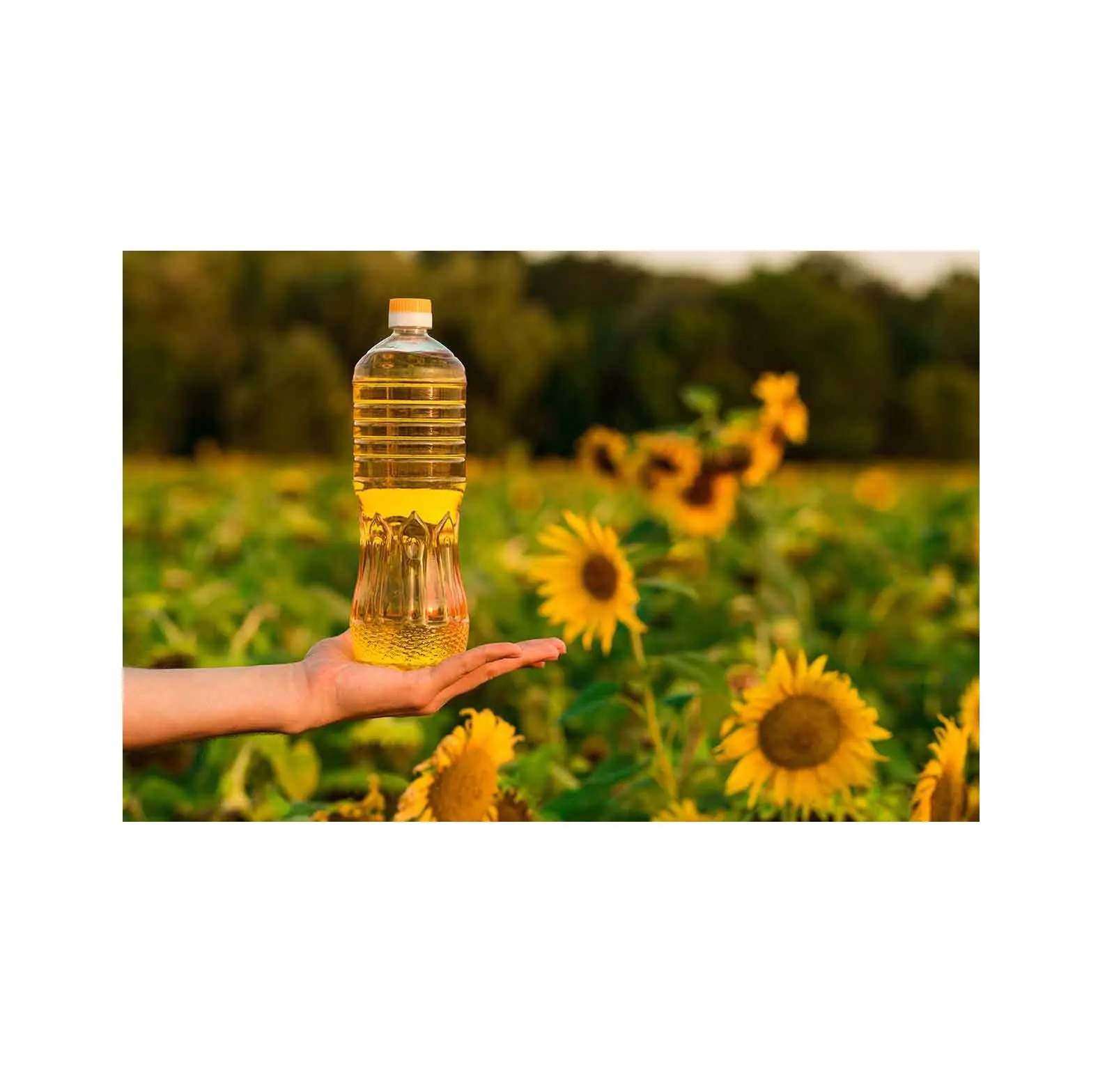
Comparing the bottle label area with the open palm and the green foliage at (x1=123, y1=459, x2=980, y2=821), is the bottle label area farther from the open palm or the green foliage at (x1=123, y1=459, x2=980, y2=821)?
the green foliage at (x1=123, y1=459, x2=980, y2=821)

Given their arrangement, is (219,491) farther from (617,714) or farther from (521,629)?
(617,714)

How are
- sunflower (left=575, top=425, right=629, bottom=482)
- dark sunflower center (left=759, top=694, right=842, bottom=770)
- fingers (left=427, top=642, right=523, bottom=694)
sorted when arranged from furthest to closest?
sunflower (left=575, top=425, right=629, bottom=482)
dark sunflower center (left=759, top=694, right=842, bottom=770)
fingers (left=427, top=642, right=523, bottom=694)

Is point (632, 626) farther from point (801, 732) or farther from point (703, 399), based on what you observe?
point (703, 399)

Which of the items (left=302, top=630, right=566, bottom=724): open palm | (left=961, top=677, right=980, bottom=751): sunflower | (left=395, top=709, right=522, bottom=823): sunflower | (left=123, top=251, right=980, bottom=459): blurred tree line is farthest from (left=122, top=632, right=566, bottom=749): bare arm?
(left=123, top=251, right=980, bottom=459): blurred tree line

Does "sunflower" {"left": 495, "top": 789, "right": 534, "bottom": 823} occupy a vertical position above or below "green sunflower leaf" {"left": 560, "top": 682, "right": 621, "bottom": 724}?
below

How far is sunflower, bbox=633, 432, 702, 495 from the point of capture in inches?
111

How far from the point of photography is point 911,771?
2459mm

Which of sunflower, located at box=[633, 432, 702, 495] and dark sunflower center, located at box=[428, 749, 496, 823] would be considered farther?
sunflower, located at box=[633, 432, 702, 495]

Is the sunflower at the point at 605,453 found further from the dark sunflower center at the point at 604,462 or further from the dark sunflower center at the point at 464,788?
the dark sunflower center at the point at 464,788

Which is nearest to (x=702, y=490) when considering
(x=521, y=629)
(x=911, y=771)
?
(x=521, y=629)

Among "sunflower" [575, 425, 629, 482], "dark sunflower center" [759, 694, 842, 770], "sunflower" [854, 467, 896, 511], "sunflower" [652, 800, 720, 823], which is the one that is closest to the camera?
"dark sunflower center" [759, 694, 842, 770]

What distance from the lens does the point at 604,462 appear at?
284 cm

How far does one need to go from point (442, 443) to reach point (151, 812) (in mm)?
973

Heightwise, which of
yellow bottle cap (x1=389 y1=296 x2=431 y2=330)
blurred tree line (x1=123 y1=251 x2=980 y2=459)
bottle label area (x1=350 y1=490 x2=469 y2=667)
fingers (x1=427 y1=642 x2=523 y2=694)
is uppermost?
blurred tree line (x1=123 y1=251 x2=980 y2=459)
